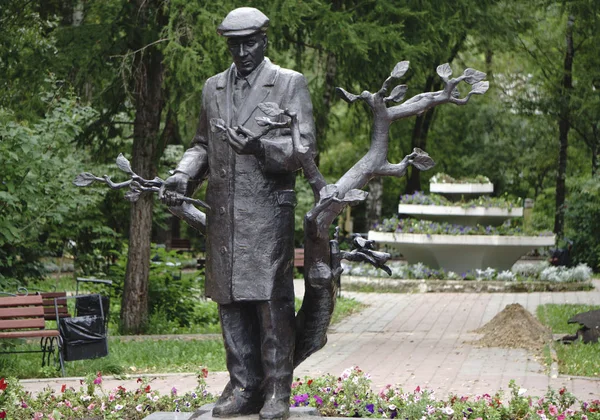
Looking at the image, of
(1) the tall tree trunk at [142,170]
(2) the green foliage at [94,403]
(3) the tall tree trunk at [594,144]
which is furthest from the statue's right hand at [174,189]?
(3) the tall tree trunk at [594,144]

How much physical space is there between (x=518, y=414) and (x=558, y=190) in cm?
2375

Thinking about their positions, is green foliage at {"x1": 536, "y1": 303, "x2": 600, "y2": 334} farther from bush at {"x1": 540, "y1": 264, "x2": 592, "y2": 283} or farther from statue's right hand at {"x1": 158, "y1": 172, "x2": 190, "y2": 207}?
statue's right hand at {"x1": 158, "y1": 172, "x2": 190, "y2": 207}

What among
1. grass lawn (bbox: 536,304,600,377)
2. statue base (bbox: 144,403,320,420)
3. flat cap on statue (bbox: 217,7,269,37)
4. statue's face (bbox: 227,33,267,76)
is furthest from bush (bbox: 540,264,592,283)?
flat cap on statue (bbox: 217,7,269,37)

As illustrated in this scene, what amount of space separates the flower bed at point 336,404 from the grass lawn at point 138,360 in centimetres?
283

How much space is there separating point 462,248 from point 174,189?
16438 mm

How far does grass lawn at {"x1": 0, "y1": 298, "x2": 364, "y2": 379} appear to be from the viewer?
422 inches

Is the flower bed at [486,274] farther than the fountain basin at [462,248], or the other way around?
the flower bed at [486,274]

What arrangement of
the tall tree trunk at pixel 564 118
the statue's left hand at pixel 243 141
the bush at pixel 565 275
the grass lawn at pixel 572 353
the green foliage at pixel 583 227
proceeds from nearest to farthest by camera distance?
the statue's left hand at pixel 243 141 → the grass lawn at pixel 572 353 → the bush at pixel 565 275 → the green foliage at pixel 583 227 → the tall tree trunk at pixel 564 118

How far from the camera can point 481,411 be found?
24.0ft

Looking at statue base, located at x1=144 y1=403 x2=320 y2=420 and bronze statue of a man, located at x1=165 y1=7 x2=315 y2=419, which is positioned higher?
bronze statue of a man, located at x1=165 y1=7 x2=315 y2=419

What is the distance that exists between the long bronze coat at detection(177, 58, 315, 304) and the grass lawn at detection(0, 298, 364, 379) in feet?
16.4

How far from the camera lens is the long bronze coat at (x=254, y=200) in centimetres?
579

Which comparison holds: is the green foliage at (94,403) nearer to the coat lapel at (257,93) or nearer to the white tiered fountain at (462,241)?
the coat lapel at (257,93)

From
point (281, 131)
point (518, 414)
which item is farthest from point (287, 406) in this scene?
point (518, 414)
